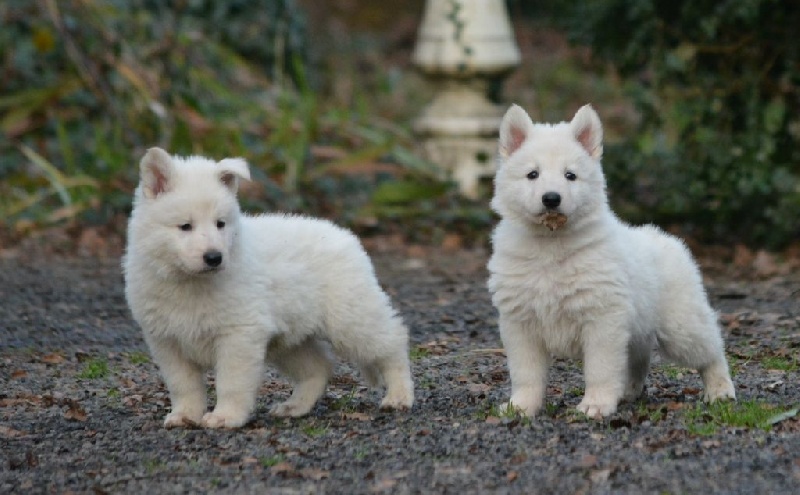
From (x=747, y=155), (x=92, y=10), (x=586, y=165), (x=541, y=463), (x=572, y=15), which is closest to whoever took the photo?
(x=541, y=463)

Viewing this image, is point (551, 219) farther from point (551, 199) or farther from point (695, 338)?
point (695, 338)

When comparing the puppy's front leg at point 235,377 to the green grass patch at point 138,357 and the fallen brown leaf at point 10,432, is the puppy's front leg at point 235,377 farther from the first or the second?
the green grass patch at point 138,357

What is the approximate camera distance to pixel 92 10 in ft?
45.0

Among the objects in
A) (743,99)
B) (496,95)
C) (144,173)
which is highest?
(144,173)

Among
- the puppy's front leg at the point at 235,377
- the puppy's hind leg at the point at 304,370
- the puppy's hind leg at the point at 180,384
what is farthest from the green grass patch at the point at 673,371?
the puppy's hind leg at the point at 180,384

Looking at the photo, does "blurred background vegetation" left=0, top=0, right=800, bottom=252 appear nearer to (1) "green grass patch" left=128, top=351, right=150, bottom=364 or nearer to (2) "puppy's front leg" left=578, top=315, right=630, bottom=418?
(1) "green grass patch" left=128, top=351, right=150, bottom=364

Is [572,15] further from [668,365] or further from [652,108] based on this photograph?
[668,365]

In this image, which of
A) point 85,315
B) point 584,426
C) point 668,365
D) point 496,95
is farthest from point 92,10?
point 584,426

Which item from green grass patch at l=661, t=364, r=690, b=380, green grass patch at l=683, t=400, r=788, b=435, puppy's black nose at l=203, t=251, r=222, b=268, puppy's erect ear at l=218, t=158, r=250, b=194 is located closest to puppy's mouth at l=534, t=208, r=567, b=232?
green grass patch at l=683, t=400, r=788, b=435

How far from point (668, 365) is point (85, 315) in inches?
157

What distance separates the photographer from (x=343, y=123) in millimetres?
14023

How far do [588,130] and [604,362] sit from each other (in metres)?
1.05

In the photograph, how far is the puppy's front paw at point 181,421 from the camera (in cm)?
618

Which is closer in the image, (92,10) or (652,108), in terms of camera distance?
(652,108)
